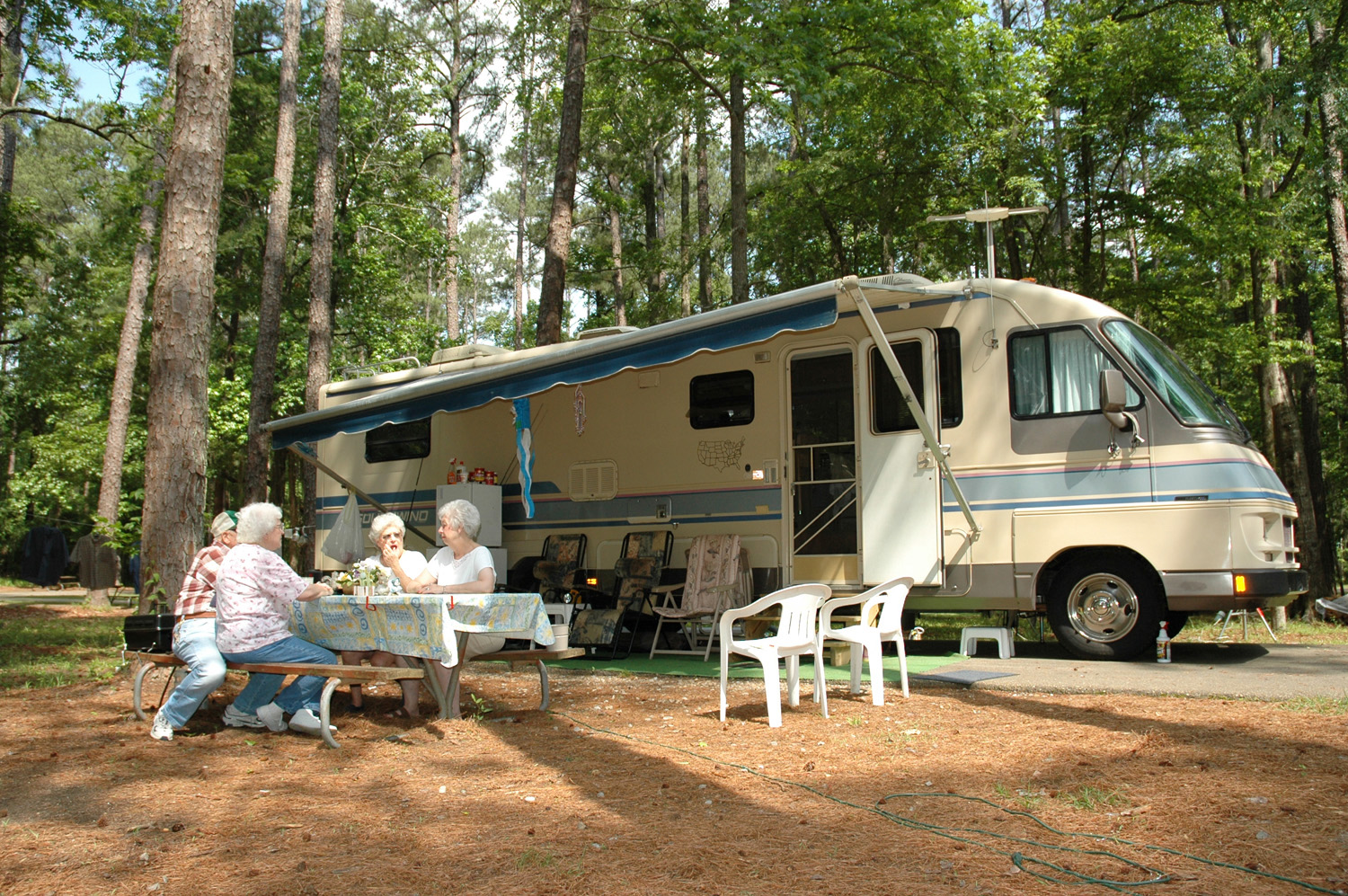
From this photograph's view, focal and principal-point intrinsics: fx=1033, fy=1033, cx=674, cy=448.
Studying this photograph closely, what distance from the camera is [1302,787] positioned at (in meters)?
3.77

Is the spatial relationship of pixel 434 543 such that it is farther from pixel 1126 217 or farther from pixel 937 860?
pixel 1126 217

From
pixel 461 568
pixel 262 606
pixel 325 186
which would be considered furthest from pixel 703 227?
pixel 262 606

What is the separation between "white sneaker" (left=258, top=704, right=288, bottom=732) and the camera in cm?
523

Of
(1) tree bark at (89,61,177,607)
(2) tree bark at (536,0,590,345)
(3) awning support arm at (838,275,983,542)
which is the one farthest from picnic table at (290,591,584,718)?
(1) tree bark at (89,61,177,607)

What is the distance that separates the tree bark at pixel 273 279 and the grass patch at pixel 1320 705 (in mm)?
13179

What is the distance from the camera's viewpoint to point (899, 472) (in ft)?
25.4

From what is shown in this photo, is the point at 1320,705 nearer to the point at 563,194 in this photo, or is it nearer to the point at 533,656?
the point at 533,656

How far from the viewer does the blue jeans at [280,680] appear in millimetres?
5137

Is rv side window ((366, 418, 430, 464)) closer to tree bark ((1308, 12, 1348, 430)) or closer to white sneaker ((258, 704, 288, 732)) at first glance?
white sneaker ((258, 704, 288, 732))

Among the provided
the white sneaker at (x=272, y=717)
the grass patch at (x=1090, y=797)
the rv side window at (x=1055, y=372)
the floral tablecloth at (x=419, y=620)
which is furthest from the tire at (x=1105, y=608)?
the white sneaker at (x=272, y=717)

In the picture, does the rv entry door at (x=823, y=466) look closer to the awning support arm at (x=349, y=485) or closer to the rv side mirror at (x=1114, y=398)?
the rv side mirror at (x=1114, y=398)

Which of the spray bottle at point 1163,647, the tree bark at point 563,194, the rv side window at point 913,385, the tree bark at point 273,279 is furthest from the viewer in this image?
the tree bark at point 273,279

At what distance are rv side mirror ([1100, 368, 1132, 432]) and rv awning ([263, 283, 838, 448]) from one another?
2.03 metres

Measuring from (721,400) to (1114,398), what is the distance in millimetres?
3103
